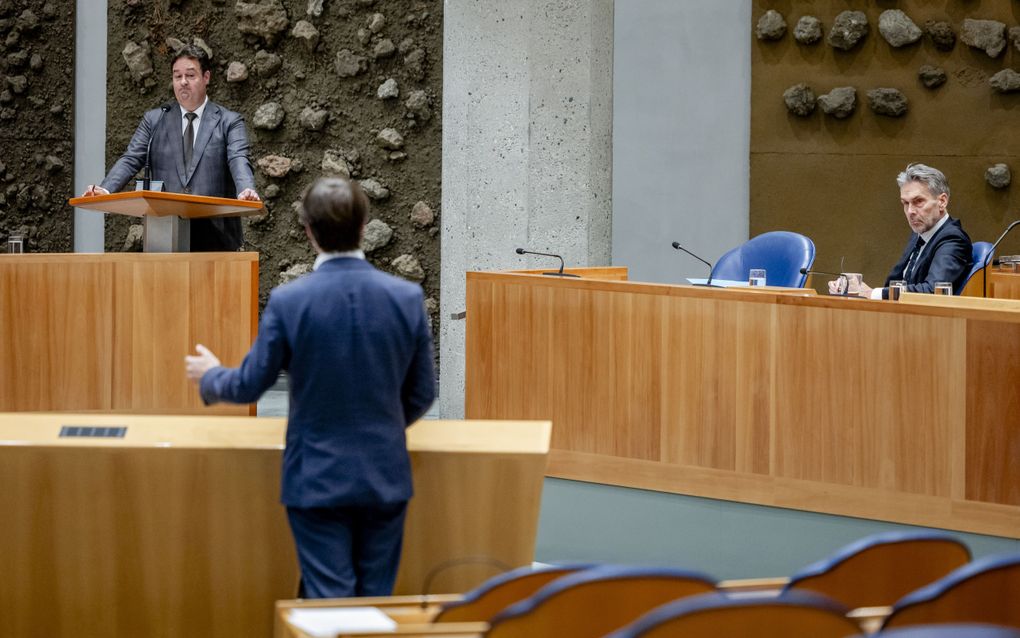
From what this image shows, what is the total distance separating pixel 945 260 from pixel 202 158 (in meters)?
3.53

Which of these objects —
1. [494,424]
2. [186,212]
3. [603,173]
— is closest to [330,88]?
[603,173]

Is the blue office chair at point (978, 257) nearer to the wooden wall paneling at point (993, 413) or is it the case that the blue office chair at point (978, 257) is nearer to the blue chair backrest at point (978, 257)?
the blue chair backrest at point (978, 257)

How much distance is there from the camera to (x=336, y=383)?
2494mm

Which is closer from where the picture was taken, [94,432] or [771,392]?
[94,432]

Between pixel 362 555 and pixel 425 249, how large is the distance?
539cm

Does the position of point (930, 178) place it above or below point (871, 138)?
below

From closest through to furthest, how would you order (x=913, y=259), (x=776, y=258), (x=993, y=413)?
(x=993, y=413), (x=913, y=259), (x=776, y=258)

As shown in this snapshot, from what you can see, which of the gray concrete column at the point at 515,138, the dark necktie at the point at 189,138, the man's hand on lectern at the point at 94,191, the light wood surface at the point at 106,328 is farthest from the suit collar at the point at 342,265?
the gray concrete column at the point at 515,138

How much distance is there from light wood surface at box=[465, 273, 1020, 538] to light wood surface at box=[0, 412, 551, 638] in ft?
5.72

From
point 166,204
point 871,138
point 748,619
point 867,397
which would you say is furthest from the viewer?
point 871,138

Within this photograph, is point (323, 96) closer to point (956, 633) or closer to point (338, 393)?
point (338, 393)

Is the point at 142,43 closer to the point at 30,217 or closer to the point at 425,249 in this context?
the point at 30,217

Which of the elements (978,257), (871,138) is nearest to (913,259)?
(978,257)

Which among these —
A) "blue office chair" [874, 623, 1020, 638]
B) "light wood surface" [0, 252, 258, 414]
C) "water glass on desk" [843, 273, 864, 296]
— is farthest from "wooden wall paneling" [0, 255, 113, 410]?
"blue office chair" [874, 623, 1020, 638]
